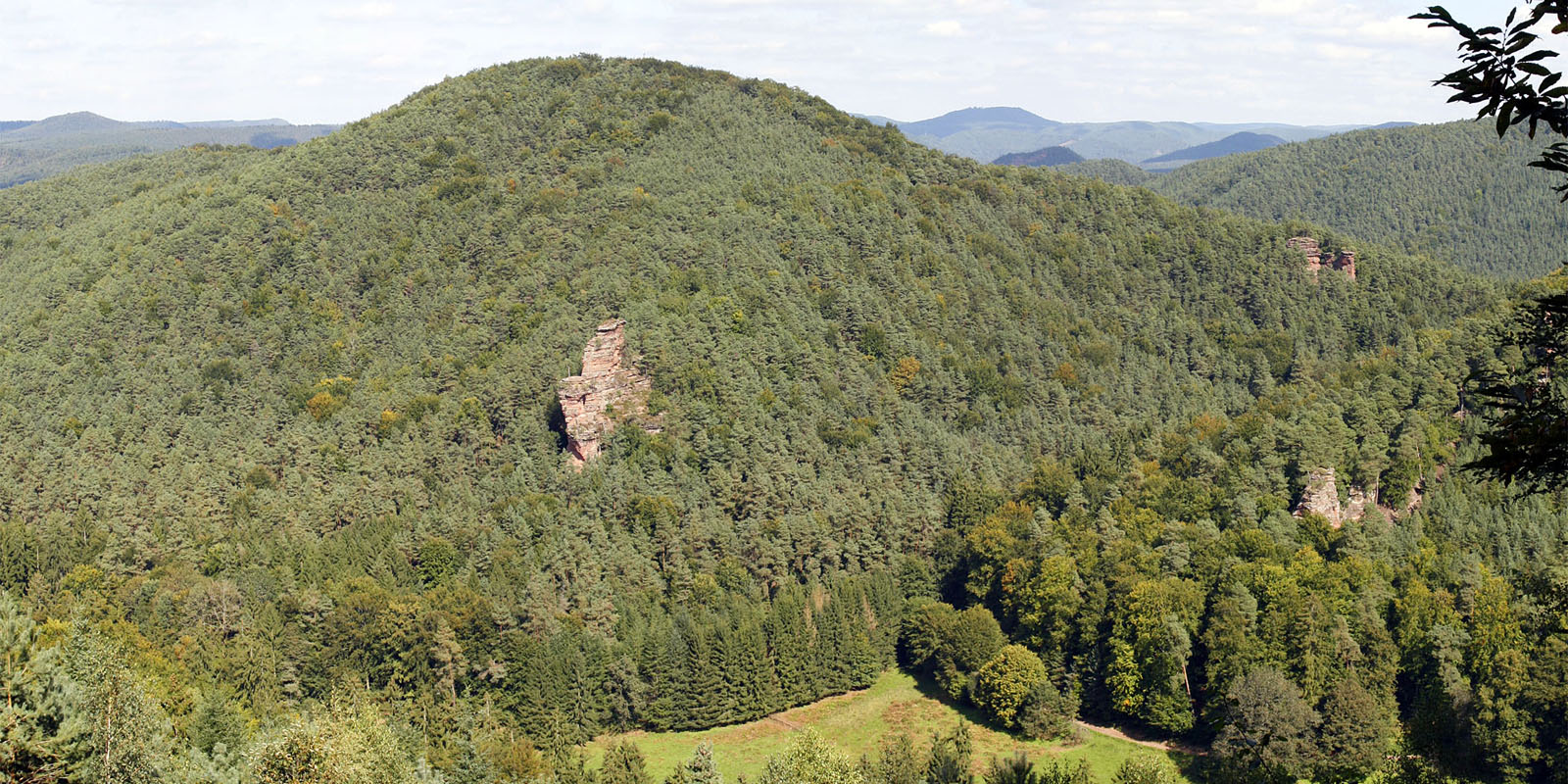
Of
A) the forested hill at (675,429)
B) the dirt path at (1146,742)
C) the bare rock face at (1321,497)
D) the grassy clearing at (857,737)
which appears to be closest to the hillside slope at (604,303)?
the forested hill at (675,429)

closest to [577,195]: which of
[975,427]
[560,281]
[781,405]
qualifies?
[560,281]

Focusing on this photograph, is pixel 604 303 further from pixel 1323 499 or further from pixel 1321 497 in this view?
pixel 1323 499

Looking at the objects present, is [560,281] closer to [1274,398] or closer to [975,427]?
[975,427]

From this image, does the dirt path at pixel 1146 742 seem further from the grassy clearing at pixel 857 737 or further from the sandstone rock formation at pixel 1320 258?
the sandstone rock formation at pixel 1320 258

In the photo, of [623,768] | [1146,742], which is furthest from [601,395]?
[1146,742]

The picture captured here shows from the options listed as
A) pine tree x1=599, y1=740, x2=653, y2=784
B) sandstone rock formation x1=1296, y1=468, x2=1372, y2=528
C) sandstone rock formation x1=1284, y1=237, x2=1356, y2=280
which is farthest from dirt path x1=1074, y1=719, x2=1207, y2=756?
sandstone rock formation x1=1284, y1=237, x2=1356, y2=280

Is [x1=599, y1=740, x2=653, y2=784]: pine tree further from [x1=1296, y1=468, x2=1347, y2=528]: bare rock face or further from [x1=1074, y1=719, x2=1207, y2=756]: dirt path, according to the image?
[x1=1296, y1=468, x2=1347, y2=528]: bare rock face
